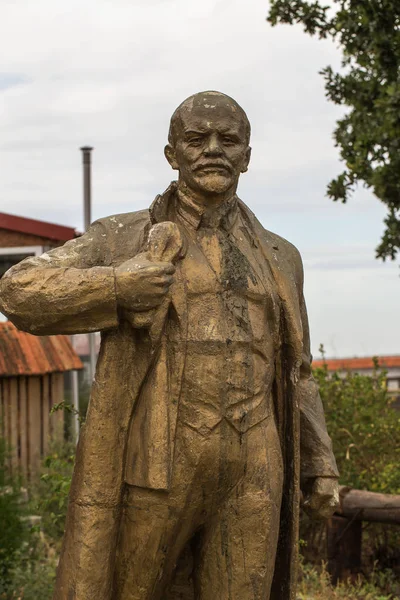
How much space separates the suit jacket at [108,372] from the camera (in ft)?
13.1

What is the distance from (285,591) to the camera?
4477 mm

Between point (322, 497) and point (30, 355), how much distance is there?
835 centimetres

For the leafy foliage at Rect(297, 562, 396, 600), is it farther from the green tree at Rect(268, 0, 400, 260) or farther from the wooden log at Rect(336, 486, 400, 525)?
the green tree at Rect(268, 0, 400, 260)

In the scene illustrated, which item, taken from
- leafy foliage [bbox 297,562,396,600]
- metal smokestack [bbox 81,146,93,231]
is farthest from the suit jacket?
metal smokestack [bbox 81,146,93,231]

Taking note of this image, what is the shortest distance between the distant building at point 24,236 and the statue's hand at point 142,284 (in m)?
8.88

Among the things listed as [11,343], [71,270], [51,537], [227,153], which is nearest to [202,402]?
[71,270]

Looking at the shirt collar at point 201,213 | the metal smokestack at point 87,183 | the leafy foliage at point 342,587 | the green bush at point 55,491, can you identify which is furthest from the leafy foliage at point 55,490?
the shirt collar at point 201,213

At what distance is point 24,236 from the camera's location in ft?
42.3

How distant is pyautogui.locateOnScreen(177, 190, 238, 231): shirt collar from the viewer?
14.0 ft

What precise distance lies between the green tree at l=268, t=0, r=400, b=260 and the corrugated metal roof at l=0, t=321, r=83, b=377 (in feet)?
12.2

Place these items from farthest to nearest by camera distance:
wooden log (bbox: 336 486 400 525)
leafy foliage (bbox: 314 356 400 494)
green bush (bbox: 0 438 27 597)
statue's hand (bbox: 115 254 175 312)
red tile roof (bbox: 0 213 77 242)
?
red tile roof (bbox: 0 213 77 242), leafy foliage (bbox: 314 356 400 494), wooden log (bbox: 336 486 400 525), green bush (bbox: 0 438 27 597), statue's hand (bbox: 115 254 175 312)

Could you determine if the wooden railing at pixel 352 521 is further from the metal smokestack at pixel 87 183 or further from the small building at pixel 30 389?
the metal smokestack at pixel 87 183

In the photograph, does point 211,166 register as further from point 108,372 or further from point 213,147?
point 108,372

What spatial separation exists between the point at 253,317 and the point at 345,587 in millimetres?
5310
